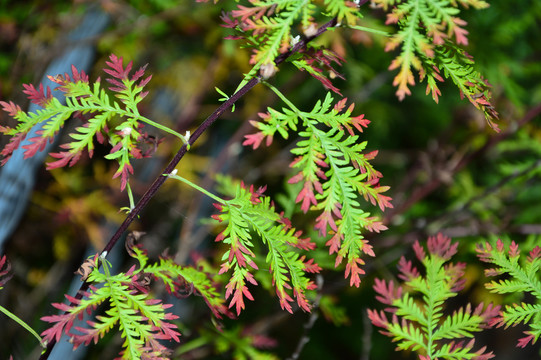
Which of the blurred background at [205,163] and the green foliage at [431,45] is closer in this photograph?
the green foliage at [431,45]

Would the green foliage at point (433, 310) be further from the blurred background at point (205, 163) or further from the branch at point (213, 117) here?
the branch at point (213, 117)

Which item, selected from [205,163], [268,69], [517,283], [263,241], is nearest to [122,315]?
[263,241]

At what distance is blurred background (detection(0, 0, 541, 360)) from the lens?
A: 1.76 meters

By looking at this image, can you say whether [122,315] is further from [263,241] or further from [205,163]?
[205,163]

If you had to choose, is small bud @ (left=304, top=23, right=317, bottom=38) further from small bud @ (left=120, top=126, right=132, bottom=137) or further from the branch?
small bud @ (left=120, top=126, right=132, bottom=137)

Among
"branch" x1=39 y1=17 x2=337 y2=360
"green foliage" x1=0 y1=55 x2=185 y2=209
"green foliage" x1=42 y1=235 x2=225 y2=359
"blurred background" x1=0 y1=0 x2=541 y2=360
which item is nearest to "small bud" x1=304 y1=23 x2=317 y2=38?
"branch" x1=39 y1=17 x2=337 y2=360

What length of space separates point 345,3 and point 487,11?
1.82m

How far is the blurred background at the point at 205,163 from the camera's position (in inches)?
69.3

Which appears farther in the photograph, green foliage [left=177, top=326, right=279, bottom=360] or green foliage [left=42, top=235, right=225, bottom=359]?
green foliage [left=177, top=326, right=279, bottom=360]

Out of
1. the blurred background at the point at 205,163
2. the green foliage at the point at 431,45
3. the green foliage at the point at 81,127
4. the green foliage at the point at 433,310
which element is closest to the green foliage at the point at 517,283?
the green foliage at the point at 433,310

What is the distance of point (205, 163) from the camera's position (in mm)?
2898

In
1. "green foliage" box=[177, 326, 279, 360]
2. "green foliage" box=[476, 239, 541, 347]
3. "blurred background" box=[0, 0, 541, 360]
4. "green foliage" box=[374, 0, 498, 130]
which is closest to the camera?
"green foliage" box=[374, 0, 498, 130]

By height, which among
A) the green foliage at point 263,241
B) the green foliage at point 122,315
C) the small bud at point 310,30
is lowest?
the green foliage at point 122,315

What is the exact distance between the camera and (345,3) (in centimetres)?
67
